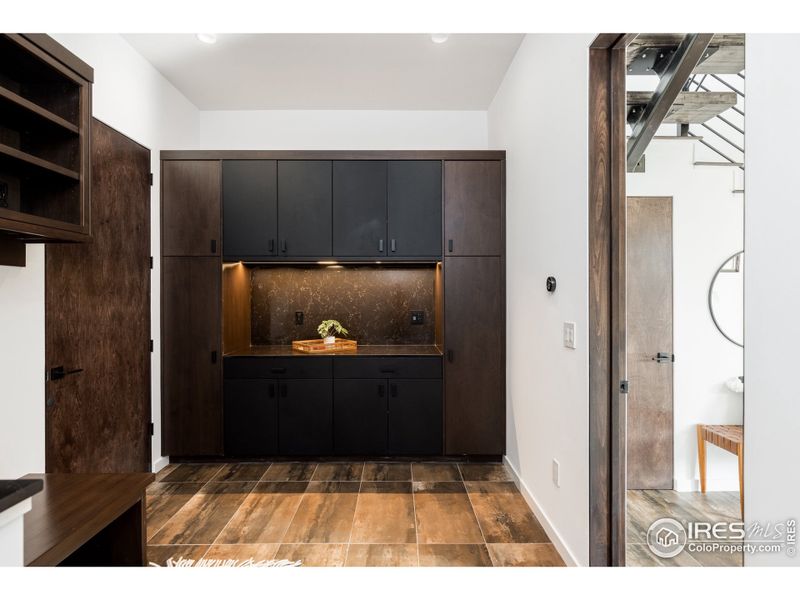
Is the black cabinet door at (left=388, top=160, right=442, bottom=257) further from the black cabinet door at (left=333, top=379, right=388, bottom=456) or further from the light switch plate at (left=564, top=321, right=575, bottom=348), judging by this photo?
the light switch plate at (left=564, top=321, right=575, bottom=348)

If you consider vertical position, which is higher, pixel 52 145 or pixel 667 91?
pixel 667 91

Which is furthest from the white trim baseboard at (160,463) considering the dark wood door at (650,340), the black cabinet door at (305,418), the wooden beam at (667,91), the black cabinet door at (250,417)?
the wooden beam at (667,91)

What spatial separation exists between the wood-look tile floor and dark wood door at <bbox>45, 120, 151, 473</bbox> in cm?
53

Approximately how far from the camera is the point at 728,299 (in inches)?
83.4

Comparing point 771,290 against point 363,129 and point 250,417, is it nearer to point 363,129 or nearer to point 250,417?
point 250,417

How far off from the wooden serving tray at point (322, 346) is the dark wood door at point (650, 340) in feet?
6.70

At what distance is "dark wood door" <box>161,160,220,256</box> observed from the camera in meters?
3.38

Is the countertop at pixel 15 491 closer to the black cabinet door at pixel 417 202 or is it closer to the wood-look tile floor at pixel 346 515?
the wood-look tile floor at pixel 346 515

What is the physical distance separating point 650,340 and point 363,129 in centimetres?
285

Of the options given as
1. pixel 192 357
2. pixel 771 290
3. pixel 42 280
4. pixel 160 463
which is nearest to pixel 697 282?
pixel 771 290

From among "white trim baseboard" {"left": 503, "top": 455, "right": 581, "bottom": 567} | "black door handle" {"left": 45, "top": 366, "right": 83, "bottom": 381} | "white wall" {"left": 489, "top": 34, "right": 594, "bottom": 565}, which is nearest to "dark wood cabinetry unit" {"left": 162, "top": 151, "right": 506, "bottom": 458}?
"white wall" {"left": 489, "top": 34, "right": 594, "bottom": 565}

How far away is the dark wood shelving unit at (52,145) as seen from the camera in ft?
5.70
